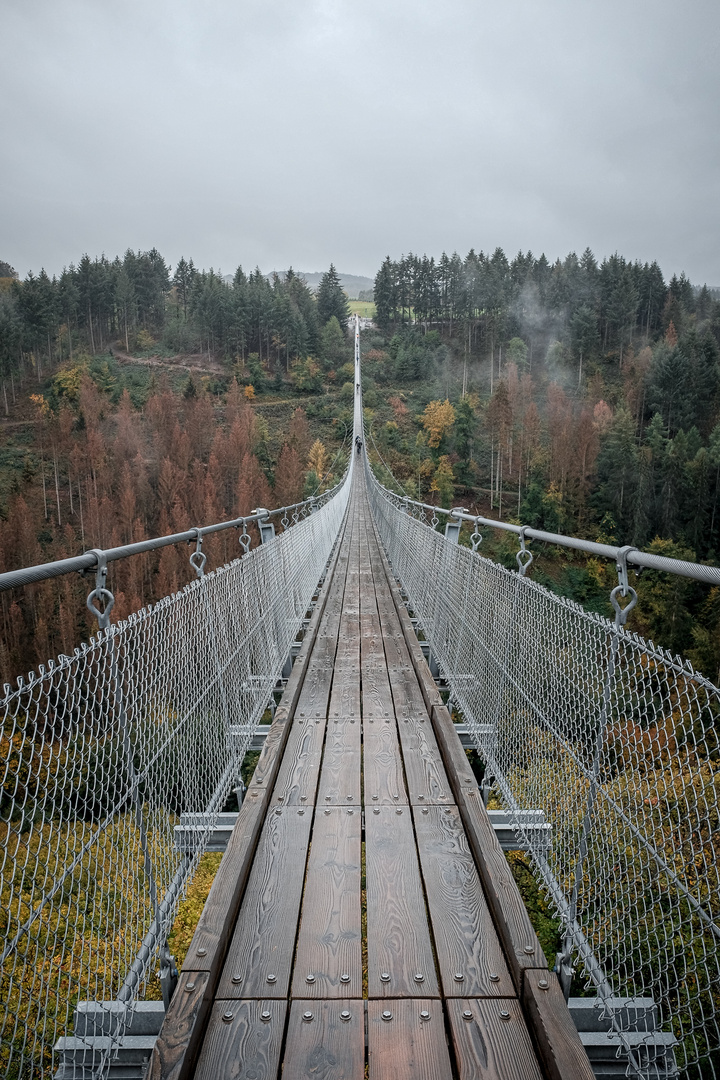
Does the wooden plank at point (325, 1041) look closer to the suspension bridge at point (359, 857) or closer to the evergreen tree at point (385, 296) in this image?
the suspension bridge at point (359, 857)

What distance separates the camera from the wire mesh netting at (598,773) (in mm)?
1272

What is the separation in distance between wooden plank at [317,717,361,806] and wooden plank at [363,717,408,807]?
0.04 metres

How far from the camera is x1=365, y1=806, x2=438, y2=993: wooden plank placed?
1.45 m

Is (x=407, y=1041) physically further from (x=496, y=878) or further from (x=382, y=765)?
(x=382, y=765)

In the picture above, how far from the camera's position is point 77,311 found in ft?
216

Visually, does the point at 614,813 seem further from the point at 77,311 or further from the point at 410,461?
the point at 77,311

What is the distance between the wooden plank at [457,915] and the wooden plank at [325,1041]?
0.25 metres

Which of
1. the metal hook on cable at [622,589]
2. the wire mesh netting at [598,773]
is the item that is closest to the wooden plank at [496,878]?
the wire mesh netting at [598,773]

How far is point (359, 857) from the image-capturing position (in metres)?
1.89

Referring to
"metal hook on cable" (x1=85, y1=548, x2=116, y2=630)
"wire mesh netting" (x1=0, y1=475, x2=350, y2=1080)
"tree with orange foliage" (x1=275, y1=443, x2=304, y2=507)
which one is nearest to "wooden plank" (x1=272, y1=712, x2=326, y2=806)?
"wire mesh netting" (x1=0, y1=475, x2=350, y2=1080)

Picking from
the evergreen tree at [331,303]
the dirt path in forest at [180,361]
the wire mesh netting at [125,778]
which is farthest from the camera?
the evergreen tree at [331,303]

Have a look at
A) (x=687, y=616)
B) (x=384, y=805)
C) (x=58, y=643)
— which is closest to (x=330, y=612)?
(x=384, y=805)

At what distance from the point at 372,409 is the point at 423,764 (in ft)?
197

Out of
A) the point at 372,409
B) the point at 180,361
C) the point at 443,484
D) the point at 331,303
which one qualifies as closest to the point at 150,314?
the point at 180,361
